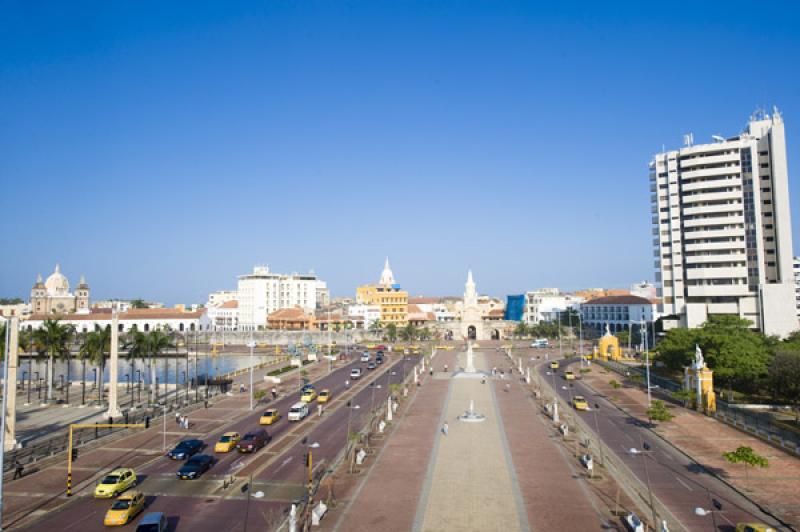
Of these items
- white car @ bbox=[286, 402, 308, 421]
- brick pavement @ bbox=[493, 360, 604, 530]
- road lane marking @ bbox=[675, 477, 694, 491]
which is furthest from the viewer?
white car @ bbox=[286, 402, 308, 421]

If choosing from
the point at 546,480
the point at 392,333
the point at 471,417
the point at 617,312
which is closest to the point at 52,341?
the point at 471,417

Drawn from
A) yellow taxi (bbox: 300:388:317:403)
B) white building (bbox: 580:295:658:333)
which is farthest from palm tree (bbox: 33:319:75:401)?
white building (bbox: 580:295:658:333)

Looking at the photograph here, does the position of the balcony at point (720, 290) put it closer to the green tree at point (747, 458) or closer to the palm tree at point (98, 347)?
the green tree at point (747, 458)

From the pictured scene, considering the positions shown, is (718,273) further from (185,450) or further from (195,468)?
(195,468)

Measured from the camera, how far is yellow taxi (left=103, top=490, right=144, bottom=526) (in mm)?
24078

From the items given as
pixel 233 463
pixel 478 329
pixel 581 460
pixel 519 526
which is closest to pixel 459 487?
pixel 519 526

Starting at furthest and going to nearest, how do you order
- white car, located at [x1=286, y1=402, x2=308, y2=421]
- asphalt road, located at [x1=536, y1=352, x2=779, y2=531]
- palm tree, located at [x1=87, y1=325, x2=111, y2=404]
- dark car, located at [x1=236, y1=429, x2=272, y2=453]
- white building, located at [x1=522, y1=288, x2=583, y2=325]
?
white building, located at [x1=522, y1=288, x2=583, y2=325]
palm tree, located at [x1=87, y1=325, x2=111, y2=404]
white car, located at [x1=286, y1=402, x2=308, y2=421]
dark car, located at [x1=236, y1=429, x2=272, y2=453]
asphalt road, located at [x1=536, y1=352, x2=779, y2=531]

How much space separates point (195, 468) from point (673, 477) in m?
25.4

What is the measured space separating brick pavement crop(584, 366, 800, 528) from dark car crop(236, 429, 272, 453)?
26.7 m

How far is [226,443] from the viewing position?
36.6 metres

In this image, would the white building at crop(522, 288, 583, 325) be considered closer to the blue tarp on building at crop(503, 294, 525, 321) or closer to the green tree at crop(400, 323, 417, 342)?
the blue tarp on building at crop(503, 294, 525, 321)

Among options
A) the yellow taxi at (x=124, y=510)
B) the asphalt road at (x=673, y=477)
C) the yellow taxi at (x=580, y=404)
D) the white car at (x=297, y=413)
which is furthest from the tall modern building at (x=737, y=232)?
the yellow taxi at (x=124, y=510)

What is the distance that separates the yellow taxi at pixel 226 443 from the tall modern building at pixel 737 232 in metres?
84.0

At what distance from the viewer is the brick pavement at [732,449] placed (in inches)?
1075
